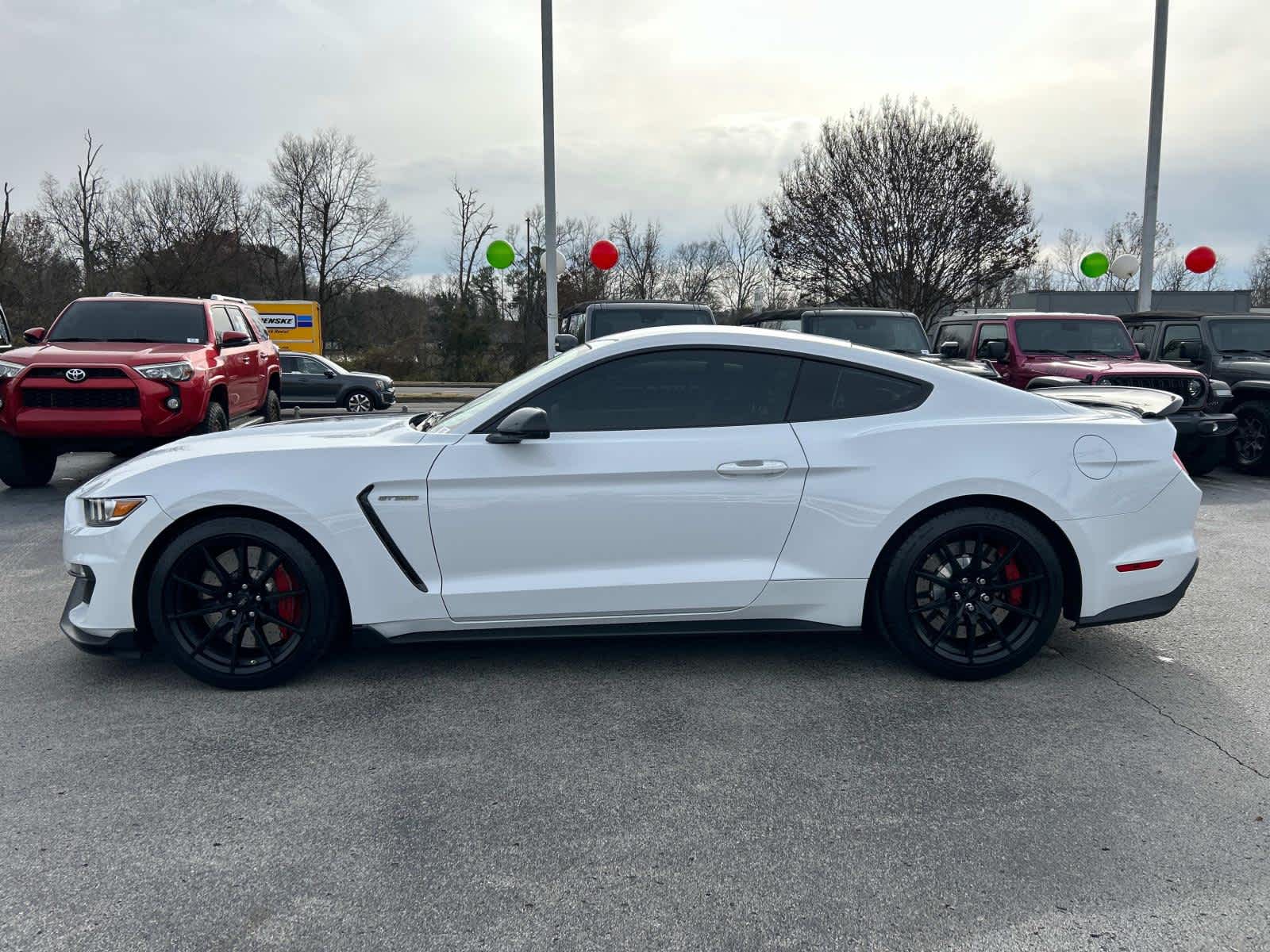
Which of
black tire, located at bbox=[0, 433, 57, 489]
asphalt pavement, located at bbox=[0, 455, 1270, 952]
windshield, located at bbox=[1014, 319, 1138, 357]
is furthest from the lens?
windshield, located at bbox=[1014, 319, 1138, 357]

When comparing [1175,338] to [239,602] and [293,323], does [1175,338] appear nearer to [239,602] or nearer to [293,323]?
[239,602]

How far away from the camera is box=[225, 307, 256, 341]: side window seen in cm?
1141

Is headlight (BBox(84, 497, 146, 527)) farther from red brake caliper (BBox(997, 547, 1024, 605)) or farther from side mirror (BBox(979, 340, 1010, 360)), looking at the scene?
side mirror (BBox(979, 340, 1010, 360))

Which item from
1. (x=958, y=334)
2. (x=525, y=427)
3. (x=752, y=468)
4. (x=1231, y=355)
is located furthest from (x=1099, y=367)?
(x=525, y=427)

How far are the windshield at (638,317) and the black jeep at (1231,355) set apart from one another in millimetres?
5634

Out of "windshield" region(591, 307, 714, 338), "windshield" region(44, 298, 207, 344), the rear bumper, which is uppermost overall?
"windshield" region(591, 307, 714, 338)

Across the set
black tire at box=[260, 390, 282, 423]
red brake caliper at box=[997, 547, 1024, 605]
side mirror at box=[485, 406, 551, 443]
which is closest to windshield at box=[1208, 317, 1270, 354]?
red brake caliper at box=[997, 547, 1024, 605]

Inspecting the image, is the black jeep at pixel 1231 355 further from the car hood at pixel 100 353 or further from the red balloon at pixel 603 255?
the car hood at pixel 100 353

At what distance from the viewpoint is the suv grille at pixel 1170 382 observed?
9.62 meters

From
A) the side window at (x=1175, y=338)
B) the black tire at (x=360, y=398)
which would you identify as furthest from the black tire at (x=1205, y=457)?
the black tire at (x=360, y=398)

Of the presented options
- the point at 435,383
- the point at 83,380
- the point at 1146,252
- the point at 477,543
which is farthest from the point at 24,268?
the point at 477,543

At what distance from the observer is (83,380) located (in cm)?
864

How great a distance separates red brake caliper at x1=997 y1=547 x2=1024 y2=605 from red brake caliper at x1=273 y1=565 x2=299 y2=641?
2940mm

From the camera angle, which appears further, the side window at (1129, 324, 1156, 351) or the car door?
the side window at (1129, 324, 1156, 351)
